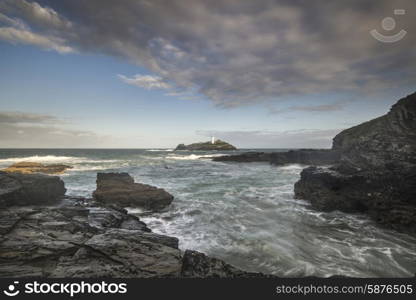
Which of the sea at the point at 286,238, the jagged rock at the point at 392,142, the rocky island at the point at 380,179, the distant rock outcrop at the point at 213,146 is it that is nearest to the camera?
the sea at the point at 286,238

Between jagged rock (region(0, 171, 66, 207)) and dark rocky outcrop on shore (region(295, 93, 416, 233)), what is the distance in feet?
48.3

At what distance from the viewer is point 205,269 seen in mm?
4355

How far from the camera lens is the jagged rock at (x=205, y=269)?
429 cm

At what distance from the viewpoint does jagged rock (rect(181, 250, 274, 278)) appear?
4.29 metres

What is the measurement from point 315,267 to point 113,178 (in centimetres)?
1477

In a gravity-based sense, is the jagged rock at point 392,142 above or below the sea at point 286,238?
above

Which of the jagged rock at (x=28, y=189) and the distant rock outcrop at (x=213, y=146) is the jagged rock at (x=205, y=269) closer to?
the jagged rock at (x=28, y=189)

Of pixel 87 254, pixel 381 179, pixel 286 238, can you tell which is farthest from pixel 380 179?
pixel 87 254

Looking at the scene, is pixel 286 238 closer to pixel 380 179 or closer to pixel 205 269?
pixel 205 269

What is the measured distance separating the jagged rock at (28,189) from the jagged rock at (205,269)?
27.5 feet

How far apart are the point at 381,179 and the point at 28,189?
18.7 meters

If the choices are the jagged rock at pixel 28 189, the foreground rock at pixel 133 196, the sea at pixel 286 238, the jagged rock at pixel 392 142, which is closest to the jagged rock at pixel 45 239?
the jagged rock at pixel 28 189

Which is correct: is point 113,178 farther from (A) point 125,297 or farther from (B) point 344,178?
(B) point 344,178

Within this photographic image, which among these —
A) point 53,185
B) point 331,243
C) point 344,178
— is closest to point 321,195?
point 344,178
